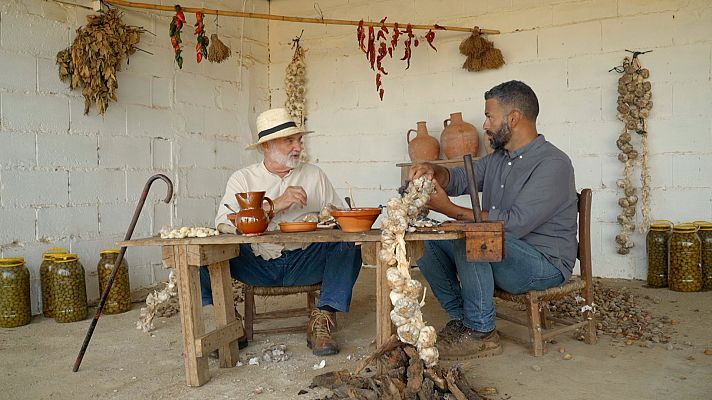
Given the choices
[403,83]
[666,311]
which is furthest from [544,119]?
[666,311]

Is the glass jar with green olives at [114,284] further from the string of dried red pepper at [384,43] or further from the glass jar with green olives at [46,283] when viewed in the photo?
the string of dried red pepper at [384,43]

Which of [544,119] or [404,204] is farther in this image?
[544,119]

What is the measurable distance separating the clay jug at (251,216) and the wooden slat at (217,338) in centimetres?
49

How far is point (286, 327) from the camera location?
3.17m

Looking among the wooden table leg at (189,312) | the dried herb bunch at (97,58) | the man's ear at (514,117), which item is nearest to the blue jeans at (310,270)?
the wooden table leg at (189,312)

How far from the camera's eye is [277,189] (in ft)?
10.3

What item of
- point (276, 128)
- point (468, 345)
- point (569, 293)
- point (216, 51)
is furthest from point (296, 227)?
point (216, 51)

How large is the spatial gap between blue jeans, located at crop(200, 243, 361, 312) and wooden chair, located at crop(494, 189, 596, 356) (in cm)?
71

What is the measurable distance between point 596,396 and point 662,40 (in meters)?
3.24

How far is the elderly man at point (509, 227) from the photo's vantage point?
2619mm

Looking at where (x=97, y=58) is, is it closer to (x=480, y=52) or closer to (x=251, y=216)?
(x=251, y=216)

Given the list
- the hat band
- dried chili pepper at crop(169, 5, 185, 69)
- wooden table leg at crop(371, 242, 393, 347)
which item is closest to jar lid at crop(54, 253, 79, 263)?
dried chili pepper at crop(169, 5, 185, 69)

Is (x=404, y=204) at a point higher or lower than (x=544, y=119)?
lower

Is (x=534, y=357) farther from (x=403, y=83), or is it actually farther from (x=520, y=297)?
(x=403, y=83)
